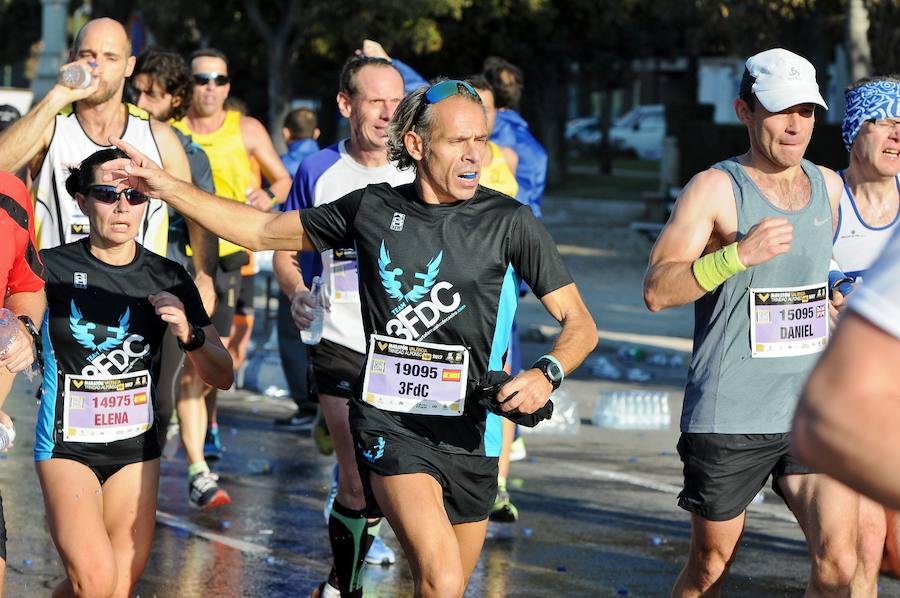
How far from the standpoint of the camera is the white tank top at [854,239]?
5539 millimetres

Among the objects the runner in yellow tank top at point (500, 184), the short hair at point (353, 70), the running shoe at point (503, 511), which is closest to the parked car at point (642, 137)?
the runner in yellow tank top at point (500, 184)

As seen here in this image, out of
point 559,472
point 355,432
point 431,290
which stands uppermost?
point 431,290

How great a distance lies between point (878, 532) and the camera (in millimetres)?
5090

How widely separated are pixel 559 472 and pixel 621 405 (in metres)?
1.69

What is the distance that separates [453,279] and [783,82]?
4.15ft

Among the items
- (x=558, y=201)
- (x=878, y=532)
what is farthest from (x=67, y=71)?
(x=558, y=201)

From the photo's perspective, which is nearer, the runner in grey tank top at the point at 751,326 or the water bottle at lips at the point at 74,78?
the runner in grey tank top at the point at 751,326

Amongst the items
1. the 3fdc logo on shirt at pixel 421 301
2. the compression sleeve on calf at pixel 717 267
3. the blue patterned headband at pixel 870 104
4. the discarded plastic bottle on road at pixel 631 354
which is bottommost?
the discarded plastic bottle on road at pixel 631 354

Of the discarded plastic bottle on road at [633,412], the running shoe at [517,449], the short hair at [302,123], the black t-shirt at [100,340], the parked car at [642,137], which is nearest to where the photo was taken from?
the black t-shirt at [100,340]

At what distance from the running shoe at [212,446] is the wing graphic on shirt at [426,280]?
4746mm

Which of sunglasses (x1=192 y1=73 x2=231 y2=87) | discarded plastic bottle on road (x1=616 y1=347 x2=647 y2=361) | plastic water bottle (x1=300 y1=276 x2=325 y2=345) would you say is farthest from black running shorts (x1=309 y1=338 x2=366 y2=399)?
discarded plastic bottle on road (x1=616 y1=347 x2=647 y2=361)

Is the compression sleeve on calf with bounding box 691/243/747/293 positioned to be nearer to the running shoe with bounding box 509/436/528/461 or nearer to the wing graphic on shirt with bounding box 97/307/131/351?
the wing graphic on shirt with bounding box 97/307/131/351

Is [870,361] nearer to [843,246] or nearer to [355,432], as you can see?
[355,432]

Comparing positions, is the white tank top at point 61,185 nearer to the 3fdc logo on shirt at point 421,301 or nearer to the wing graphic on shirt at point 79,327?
the wing graphic on shirt at point 79,327
